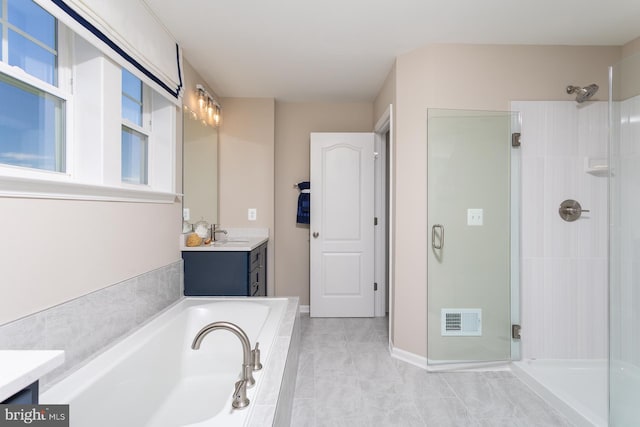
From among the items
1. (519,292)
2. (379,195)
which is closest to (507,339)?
(519,292)

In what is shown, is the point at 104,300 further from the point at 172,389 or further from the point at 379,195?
the point at 379,195

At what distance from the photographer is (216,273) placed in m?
2.66

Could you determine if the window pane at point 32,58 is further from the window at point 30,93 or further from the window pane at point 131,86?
the window pane at point 131,86

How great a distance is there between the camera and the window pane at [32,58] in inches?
51.1

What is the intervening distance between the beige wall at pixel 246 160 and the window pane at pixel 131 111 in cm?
154

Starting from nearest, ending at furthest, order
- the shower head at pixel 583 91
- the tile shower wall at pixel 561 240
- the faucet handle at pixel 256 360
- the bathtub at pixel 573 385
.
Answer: the faucet handle at pixel 256 360 < the bathtub at pixel 573 385 < the shower head at pixel 583 91 < the tile shower wall at pixel 561 240

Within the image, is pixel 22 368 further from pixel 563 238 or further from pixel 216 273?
pixel 563 238

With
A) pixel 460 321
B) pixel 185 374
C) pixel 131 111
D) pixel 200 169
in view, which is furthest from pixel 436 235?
pixel 131 111

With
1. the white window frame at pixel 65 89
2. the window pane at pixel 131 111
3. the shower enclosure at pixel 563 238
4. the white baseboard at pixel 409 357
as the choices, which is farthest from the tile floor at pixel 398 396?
the window pane at pixel 131 111

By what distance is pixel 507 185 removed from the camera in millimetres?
2539

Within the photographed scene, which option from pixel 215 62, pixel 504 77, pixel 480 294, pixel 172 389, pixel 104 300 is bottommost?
pixel 172 389

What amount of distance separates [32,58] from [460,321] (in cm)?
294

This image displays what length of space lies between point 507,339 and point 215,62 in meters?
3.29

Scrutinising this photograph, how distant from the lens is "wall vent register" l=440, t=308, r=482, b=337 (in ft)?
8.36
